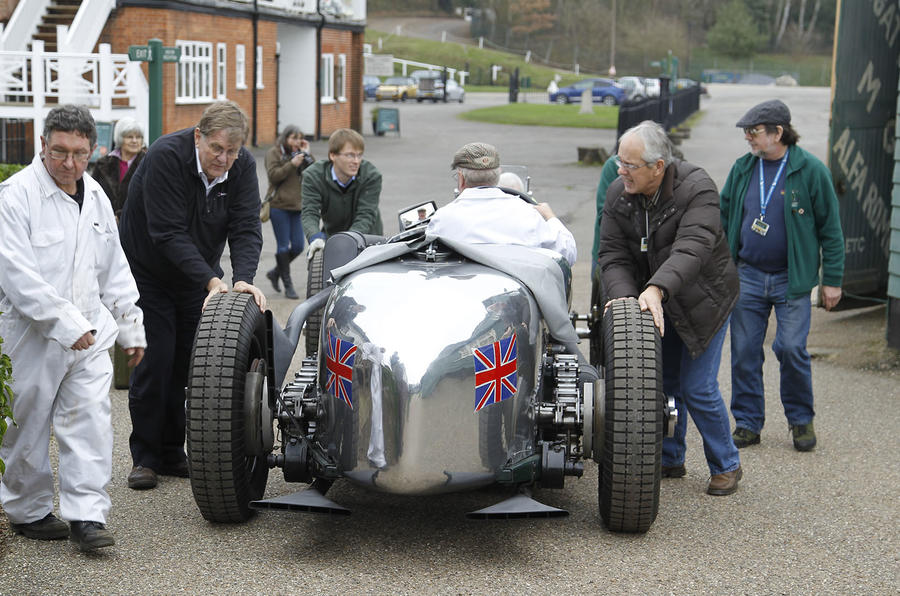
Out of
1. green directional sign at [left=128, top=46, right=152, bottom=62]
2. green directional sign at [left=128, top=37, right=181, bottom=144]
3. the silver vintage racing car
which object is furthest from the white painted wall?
the silver vintage racing car

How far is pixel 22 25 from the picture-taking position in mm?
25297

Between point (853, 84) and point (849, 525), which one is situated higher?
point (853, 84)

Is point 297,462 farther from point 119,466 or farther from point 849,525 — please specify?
point 849,525

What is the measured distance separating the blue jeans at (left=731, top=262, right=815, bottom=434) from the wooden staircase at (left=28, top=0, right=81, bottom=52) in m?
21.8

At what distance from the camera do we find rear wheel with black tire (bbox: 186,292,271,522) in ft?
16.7

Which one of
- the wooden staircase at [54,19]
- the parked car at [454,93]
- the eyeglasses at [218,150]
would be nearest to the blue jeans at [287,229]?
the eyeglasses at [218,150]

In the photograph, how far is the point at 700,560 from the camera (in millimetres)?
5086

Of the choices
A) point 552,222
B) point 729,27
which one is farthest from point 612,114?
point 729,27

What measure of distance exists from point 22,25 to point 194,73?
13.6 feet

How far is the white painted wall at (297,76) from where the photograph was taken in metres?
35.2

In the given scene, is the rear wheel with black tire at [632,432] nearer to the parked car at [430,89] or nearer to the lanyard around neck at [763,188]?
the lanyard around neck at [763,188]

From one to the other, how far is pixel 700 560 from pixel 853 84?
6.49m

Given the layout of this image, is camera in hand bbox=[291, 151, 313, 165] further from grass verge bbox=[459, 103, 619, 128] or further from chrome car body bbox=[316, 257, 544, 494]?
grass verge bbox=[459, 103, 619, 128]

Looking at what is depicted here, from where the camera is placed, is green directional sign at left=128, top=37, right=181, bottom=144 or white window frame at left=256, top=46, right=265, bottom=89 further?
white window frame at left=256, top=46, right=265, bottom=89
